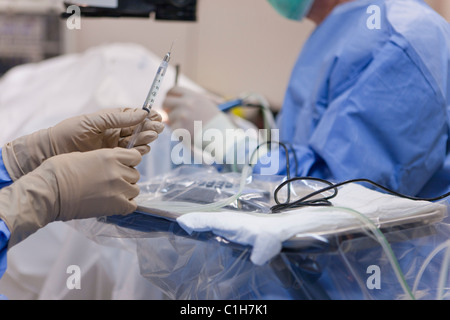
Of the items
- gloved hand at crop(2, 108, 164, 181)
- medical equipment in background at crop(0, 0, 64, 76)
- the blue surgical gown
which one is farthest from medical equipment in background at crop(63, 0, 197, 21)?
medical equipment in background at crop(0, 0, 64, 76)

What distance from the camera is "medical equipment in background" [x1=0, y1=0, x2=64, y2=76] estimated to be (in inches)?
114

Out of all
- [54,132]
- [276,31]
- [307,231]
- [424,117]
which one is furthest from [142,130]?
[276,31]

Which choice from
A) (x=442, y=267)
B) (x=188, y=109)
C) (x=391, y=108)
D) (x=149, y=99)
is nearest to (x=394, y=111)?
(x=391, y=108)

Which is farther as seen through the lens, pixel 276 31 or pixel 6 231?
pixel 276 31

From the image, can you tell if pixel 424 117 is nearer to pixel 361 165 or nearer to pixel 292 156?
pixel 361 165

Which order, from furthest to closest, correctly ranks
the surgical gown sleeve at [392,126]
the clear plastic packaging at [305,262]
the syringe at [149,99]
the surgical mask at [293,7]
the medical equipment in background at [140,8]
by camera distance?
1. the surgical mask at [293,7]
2. the medical equipment in background at [140,8]
3. the surgical gown sleeve at [392,126]
4. the syringe at [149,99]
5. the clear plastic packaging at [305,262]

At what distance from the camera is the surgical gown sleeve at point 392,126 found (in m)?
0.98

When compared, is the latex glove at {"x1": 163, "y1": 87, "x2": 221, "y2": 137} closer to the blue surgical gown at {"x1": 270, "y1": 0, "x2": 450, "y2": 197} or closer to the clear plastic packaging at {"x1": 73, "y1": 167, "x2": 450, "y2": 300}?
the blue surgical gown at {"x1": 270, "y1": 0, "x2": 450, "y2": 197}

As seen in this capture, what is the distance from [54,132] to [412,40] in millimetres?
757

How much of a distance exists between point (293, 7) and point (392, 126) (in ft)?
1.97

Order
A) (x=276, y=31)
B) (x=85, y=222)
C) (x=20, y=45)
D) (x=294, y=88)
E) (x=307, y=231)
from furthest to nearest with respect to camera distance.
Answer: (x=20, y=45) → (x=276, y=31) → (x=294, y=88) → (x=85, y=222) → (x=307, y=231)

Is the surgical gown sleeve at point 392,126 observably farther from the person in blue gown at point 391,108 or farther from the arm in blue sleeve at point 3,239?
the arm in blue sleeve at point 3,239

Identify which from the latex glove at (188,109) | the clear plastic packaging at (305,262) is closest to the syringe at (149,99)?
the clear plastic packaging at (305,262)

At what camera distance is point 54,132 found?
0.93 m
